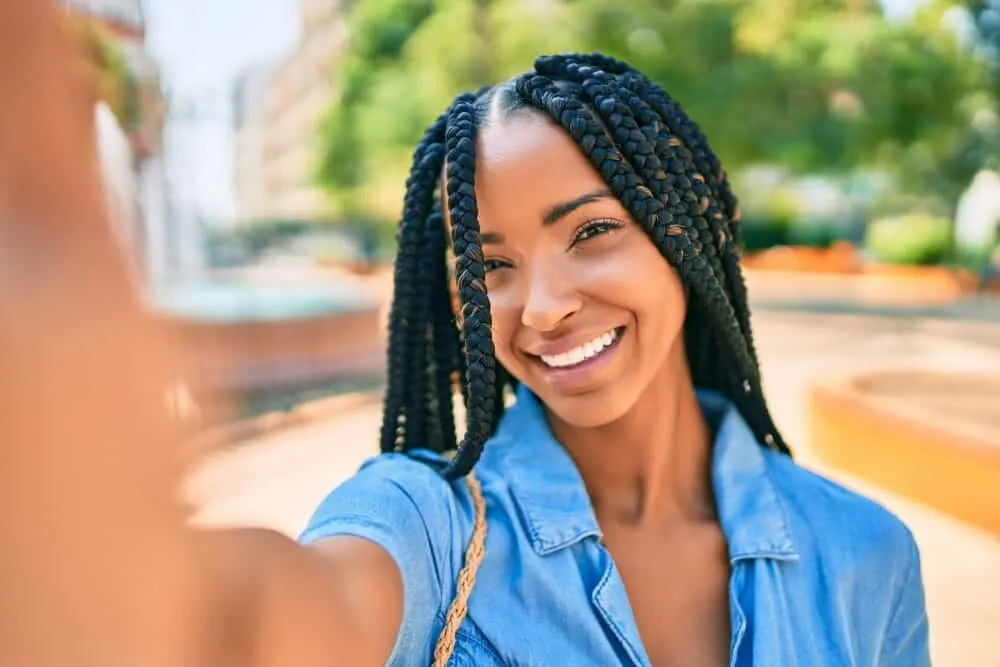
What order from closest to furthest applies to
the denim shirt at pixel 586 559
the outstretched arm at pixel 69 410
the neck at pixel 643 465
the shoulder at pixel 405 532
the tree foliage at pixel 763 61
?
the outstretched arm at pixel 69 410 < the shoulder at pixel 405 532 < the denim shirt at pixel 586 559 < the neck at pixel 643 465 < the tree foliage at pixel 763 61

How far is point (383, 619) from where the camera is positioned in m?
1.08

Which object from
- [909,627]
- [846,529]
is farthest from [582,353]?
[909,627]

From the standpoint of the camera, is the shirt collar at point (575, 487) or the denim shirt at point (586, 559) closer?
the denim shirt at point (586, 559)

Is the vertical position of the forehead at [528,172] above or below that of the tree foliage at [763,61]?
below

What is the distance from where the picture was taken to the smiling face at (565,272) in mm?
1445

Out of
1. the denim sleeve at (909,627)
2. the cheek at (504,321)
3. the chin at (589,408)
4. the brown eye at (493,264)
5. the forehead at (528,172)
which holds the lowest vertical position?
the denim sleeve at (909,627)

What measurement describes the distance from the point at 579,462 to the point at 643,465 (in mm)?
113

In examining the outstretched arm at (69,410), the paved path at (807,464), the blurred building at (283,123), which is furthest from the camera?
the blurred building at (283,123)

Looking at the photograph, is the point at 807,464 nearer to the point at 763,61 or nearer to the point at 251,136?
the point at 763,61

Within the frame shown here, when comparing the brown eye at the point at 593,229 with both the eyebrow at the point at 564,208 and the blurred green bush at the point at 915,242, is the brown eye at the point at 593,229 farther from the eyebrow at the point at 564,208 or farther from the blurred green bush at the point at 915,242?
the blurred green bush at the point at 915,242

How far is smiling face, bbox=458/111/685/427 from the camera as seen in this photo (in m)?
1.45

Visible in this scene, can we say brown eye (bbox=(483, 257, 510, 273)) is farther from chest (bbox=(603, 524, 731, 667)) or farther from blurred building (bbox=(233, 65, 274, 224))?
blurred building (bbox=(233, 65, 274, 224))

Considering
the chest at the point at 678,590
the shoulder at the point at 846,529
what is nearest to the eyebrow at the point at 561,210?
the chest at the point at 678,590

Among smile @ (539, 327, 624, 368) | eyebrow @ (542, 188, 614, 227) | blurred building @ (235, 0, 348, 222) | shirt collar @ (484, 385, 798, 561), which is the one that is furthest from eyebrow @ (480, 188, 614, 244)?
blurred building @ (235, 0, 348, 222)
